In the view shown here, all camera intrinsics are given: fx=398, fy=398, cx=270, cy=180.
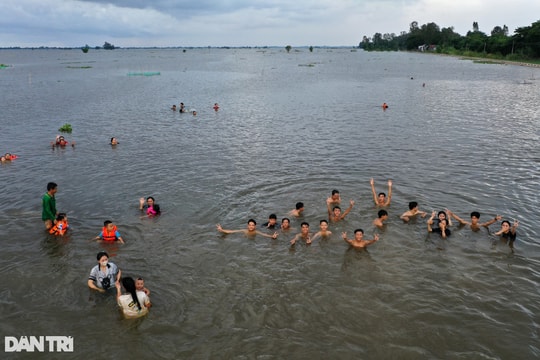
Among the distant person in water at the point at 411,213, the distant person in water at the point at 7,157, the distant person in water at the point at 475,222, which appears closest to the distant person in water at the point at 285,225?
the distant person in water at the point at 411,213

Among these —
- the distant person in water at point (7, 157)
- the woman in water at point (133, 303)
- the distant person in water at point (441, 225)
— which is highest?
the distant person in water at point (7, 157)

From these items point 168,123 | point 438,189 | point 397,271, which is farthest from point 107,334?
point 168,123

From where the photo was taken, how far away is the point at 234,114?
44.6 metres

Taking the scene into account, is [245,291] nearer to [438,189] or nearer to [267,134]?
[438,189]

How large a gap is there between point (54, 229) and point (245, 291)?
909 centimetres

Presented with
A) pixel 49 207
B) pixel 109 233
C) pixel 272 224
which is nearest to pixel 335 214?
pixel 272 224

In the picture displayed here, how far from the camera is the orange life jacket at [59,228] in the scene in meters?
16.2

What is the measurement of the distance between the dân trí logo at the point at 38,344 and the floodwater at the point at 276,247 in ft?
0.57

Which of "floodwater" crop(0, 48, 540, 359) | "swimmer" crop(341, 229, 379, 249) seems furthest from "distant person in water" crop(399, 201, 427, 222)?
"swimmer" crop(341, 229, 379, 249)

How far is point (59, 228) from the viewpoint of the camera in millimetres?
16281

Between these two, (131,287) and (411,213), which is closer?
(131,287)

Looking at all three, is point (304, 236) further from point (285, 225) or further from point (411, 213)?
point (411, 213)

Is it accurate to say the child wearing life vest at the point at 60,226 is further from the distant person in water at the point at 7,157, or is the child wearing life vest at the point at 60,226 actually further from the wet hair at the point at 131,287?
the distant person in water at the point at 7,157

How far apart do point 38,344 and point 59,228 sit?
6.76 meters
